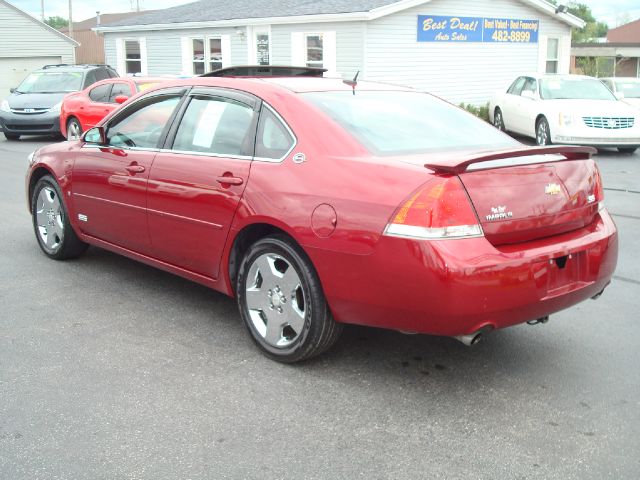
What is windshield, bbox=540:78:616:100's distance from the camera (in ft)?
51.9

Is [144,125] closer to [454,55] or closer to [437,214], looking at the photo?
[437,214]

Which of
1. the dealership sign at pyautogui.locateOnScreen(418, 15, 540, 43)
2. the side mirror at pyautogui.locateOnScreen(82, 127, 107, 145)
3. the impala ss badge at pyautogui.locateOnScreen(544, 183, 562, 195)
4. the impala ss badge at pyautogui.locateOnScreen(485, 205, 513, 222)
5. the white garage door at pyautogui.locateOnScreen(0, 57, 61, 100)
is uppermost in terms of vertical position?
the dealership sign at pyautogui.locateOnScreen(418, 15, 540, 43)

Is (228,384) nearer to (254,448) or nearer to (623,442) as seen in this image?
(254,448)

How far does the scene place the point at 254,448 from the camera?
11.1 feet

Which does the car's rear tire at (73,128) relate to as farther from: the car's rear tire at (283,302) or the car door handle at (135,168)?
the car's rear tire at (283,302)

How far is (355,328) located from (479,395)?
118cm

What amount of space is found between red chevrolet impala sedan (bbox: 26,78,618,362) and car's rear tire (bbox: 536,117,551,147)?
10.8 m

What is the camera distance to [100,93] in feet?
52.0

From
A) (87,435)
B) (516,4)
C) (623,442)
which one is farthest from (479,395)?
(516,4)

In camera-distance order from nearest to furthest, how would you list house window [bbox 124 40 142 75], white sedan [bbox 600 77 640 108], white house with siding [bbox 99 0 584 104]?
white sedan [bbox 600 77 640 108] < white house with siding [bbox 99 0 584 104] < house window [bbox 124 40 142 75]

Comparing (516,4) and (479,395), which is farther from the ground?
(516,4)

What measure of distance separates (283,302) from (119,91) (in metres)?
12.0

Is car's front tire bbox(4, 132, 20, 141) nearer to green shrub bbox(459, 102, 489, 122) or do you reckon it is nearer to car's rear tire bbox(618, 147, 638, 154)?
green shrub bbox(459, 102, 489, 122)

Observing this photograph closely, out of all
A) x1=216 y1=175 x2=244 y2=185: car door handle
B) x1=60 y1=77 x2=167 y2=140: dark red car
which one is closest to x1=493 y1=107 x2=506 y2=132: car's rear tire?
x1=60 y1=77 x2=167 y2=140: dark red car
